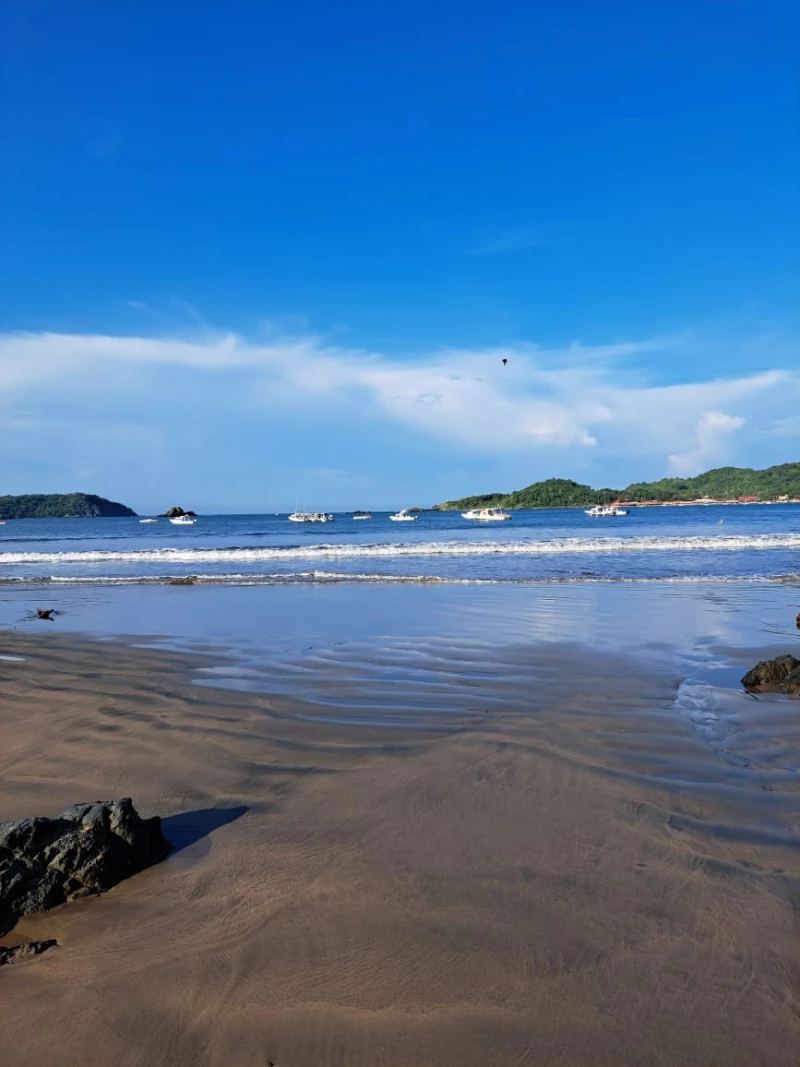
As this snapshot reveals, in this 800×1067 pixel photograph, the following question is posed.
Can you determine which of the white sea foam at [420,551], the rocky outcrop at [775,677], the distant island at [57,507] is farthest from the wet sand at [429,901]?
the distant island at [57,507]

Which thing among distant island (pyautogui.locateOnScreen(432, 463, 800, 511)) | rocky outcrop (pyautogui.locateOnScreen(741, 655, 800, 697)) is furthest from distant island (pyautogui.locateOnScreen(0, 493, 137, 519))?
rocky outcrop (pyautogui.locateOnScreen(741, 655, 800, 697))

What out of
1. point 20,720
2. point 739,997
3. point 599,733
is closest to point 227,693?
point 20,720

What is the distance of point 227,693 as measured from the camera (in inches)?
336

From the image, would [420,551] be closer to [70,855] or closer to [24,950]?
[70,855]

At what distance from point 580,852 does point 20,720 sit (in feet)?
20.4

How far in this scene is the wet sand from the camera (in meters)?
2.89

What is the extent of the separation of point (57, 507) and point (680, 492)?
149530 millimetres

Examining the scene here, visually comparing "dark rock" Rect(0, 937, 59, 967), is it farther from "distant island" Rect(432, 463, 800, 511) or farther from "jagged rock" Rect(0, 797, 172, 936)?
"distant island" Rect(432, 463, 800, 511)

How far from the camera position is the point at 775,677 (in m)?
8.12

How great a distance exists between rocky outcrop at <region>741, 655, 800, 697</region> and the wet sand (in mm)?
988

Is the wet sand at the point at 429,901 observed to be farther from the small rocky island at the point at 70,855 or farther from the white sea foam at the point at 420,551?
the white sea foam at the point at 420,551

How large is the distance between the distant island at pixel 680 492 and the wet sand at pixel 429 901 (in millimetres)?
133338

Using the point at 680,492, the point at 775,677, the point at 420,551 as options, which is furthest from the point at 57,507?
the point at 775,677

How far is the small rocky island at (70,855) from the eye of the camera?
3.85 m
